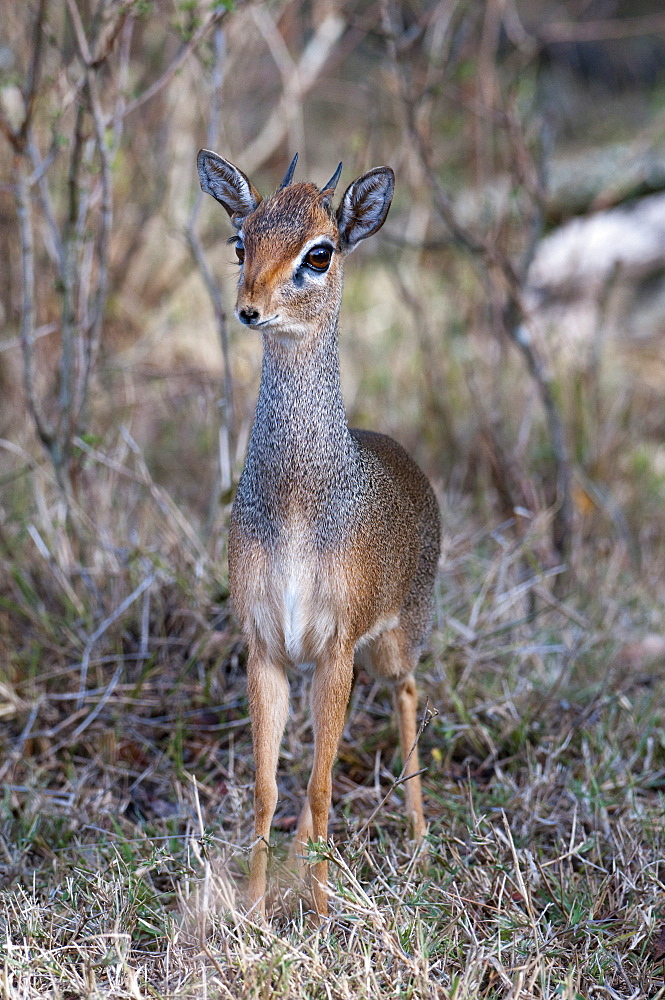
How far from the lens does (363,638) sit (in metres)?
3.22

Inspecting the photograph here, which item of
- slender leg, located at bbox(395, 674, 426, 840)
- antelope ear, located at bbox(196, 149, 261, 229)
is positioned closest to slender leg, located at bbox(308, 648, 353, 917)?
slender leg, located at bbox(395, 674, 426, 840)

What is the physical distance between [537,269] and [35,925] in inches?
247

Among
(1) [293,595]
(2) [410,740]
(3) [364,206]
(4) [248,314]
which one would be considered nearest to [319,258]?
(3) [364,206]

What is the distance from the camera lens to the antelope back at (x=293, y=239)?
279cm

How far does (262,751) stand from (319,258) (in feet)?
4.49

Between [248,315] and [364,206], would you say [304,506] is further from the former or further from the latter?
[364,206]

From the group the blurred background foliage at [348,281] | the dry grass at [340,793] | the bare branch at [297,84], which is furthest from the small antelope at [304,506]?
the bare branch at [297,84]

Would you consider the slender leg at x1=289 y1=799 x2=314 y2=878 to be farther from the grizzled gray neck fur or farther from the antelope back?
the antelope back

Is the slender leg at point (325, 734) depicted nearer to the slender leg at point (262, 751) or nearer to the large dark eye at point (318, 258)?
the slender leg at point (262, 751)

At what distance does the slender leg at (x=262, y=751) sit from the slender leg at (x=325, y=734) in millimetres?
117

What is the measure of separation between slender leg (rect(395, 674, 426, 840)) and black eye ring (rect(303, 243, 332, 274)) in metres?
1.43

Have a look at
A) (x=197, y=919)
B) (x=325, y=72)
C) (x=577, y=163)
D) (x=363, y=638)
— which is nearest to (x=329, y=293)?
(x=363, y=638)

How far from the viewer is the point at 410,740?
12.3 ft

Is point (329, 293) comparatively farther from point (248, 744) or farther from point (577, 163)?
point (577, 163)
